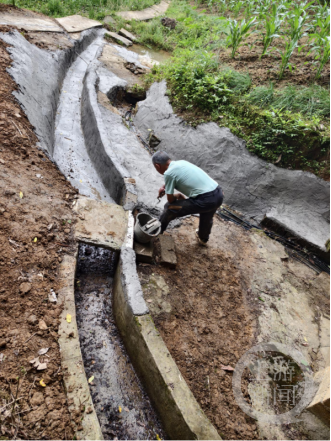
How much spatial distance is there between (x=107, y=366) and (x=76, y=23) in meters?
11.9

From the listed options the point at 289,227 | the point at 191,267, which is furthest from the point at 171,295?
the point at 289,227

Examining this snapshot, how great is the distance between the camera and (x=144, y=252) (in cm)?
391

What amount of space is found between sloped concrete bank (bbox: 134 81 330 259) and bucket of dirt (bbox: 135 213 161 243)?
219cm

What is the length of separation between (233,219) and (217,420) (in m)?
3.47

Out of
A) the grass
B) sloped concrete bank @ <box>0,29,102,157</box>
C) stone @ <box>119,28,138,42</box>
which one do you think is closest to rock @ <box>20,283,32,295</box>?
sloped concrete bank @ <box>0,29,102,157</box>

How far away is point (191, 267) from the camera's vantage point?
4.28 meters

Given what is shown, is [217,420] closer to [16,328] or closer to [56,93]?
[16,328]

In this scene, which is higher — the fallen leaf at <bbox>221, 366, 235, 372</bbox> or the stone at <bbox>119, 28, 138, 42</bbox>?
the stone at <bbox>119, 28, 138, 42</bbox>

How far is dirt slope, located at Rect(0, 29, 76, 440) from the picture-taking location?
2029mm

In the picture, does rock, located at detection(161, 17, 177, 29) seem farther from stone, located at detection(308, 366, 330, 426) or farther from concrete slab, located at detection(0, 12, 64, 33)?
stone, located at detection(308, 366, 330, 426)

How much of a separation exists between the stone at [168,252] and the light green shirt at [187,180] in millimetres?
799

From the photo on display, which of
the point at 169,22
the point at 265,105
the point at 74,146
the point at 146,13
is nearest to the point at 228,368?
the point at 74,146

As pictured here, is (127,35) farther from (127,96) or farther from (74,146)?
(74,146)

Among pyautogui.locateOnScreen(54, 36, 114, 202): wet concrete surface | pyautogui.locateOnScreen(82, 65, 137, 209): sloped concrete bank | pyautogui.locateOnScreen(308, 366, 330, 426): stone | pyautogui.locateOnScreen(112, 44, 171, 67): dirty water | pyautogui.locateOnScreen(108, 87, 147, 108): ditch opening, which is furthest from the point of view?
pyautogui.locateOnScreen(112, 44, 171, 67): dirty water
